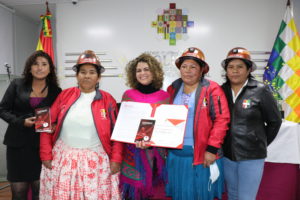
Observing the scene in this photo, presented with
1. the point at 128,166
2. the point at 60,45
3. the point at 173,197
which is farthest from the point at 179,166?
the point at 60,45

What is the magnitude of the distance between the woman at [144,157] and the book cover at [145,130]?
0.14m

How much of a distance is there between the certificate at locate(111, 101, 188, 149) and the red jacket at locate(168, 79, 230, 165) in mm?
129

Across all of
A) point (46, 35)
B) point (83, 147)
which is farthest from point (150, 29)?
point (83, 147)

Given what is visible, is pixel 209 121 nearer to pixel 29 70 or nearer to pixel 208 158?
pixel 208 158

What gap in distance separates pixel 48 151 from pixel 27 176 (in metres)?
0.43

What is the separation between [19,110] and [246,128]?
1915mm

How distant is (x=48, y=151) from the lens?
5.84ft

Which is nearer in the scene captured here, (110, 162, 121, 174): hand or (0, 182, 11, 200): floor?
(110, 162, 121, 174): hand

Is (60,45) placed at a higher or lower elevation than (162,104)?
higher

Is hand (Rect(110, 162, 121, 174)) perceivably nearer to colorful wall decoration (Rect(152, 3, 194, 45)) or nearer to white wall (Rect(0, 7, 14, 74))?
→ colorful wall decoration (Rect(152, 3, 194, 45))

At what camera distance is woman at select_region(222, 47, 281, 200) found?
1806mm

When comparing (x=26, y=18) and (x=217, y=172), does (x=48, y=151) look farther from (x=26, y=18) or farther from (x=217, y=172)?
(x=26, y=18)

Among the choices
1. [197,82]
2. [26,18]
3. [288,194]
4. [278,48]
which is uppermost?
[26,18]

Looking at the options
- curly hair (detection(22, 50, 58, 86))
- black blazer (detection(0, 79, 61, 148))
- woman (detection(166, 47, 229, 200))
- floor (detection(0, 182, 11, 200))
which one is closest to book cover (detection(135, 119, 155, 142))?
woman (detection(166, 47, 229, 200))
